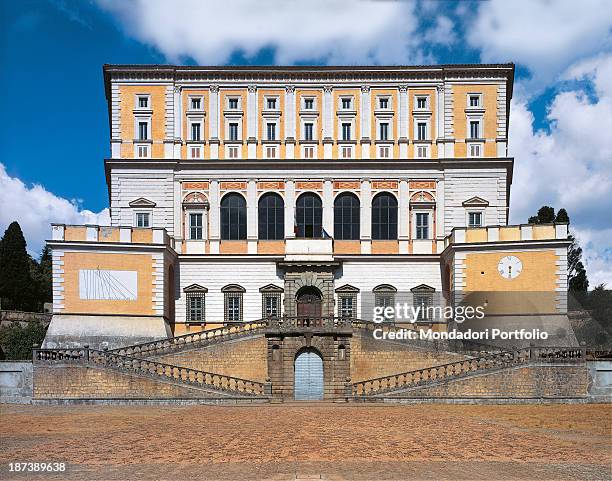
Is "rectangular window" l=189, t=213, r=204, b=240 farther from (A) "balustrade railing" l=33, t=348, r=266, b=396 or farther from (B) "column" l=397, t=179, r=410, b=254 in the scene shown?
(B) "column" l=397, t=179, r=410, b=254

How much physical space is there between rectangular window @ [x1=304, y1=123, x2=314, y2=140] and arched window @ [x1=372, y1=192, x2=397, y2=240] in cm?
593

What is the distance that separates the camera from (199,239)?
48.2m

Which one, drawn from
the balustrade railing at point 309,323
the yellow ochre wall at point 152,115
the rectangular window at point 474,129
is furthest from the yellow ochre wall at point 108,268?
the rectangular window at point 474,129

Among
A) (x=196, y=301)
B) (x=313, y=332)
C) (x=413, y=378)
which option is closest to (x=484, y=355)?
(x=413, y=378)

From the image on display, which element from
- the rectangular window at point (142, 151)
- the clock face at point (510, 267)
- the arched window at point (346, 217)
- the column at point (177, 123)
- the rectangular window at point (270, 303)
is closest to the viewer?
the clock face at point (510, 267)

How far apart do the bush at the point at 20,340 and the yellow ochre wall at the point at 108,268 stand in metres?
8.77

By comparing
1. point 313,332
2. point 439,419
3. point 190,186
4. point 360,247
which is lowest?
point 439,419

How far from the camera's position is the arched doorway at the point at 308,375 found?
3922 cm

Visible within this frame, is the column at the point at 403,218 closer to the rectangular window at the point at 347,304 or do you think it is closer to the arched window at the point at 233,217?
the rectangular window at the point at 347,304

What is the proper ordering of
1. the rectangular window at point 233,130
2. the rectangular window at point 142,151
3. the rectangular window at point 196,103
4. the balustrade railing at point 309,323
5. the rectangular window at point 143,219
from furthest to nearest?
the rectangular window at point 196,103 < the rectangular window at point 233,130 < the rectangular window at point 142,151 < the rectangular window at point 143,219 < the balustrade railing at point 309,323

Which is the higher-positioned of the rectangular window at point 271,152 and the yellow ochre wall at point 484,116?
the yellow ochre wall at point 484,116

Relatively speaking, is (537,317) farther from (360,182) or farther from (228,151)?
(228,151)

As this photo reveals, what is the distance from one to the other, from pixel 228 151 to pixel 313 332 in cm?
1534

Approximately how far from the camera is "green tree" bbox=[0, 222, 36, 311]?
217 ft
